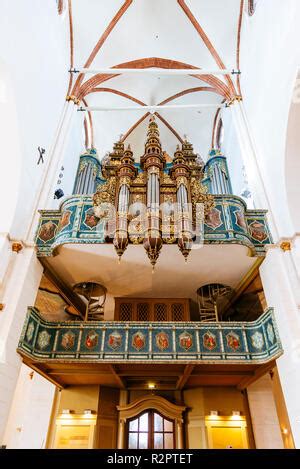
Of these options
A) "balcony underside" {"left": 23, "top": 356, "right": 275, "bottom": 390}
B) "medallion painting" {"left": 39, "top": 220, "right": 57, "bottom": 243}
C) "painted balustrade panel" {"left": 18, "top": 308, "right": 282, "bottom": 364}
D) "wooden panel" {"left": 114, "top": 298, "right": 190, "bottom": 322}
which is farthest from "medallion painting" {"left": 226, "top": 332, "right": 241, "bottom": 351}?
"medallion painting" {"left": 39, "top": 220, "right": 57, "bottom": 243}

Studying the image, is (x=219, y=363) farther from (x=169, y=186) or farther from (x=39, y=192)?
(x=39, y=192)

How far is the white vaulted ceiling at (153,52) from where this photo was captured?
538 inches

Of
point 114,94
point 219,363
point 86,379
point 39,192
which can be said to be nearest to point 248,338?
point 219,363

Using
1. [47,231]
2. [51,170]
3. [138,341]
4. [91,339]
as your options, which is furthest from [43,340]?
[51,170]

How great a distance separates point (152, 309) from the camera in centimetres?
1090

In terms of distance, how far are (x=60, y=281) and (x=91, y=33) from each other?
1134cm

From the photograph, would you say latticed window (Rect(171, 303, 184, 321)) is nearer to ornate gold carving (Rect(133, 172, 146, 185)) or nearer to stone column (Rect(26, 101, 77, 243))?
ornate gold carving (Rect(133, 172, 146, 185))

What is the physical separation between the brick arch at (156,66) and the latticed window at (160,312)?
9.62 meters

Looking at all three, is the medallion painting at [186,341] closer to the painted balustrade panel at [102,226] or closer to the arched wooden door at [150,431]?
the painted balustrade panel at [102,226]

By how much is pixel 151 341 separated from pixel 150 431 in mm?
4263

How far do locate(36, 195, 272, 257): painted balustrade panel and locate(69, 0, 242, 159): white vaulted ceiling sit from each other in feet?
22.6

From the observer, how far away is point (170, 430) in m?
10.5

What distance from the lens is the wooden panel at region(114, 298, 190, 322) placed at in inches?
423

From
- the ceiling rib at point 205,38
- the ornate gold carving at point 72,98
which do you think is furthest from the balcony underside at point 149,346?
the ceiling rib at point 205,38
